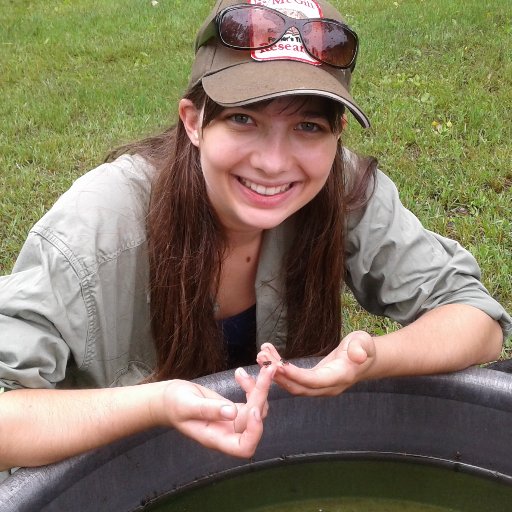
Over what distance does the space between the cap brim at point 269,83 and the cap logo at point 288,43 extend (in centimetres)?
1

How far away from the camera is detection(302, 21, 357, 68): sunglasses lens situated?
147 centimetres

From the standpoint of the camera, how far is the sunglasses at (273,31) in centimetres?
145

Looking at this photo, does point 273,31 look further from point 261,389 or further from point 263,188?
point 261,389

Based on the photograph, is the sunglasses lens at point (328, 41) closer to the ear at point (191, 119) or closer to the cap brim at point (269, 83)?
the cap brim at point (269, 83)

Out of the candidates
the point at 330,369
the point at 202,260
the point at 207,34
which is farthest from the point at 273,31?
the point at 330,369

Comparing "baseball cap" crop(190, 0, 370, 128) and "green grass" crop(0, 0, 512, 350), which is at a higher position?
"baseball cap" crop(190, 0, 370, 128)

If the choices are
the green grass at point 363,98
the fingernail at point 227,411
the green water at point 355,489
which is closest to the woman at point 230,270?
the fingernail at point 227,411

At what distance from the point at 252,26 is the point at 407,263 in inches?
24.4

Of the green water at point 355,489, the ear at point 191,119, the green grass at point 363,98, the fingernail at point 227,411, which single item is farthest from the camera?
the green grass at point 363,98

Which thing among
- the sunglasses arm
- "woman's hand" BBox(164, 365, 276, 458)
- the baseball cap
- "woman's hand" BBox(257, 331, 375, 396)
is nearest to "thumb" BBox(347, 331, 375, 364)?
"woman's hand" BBox(257, 331, 375, 396)

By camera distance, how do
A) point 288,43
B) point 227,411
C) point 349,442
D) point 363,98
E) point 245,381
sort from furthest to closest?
point 363,98 < point 349,442 < point 288,43 < point 245,381 < point 227,411

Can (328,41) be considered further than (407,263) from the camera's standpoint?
No

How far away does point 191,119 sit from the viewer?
162cm

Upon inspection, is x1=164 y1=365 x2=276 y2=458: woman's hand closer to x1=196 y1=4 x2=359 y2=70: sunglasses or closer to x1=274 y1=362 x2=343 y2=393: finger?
x1=274 y1=362 x2=343 y2=393: finger
